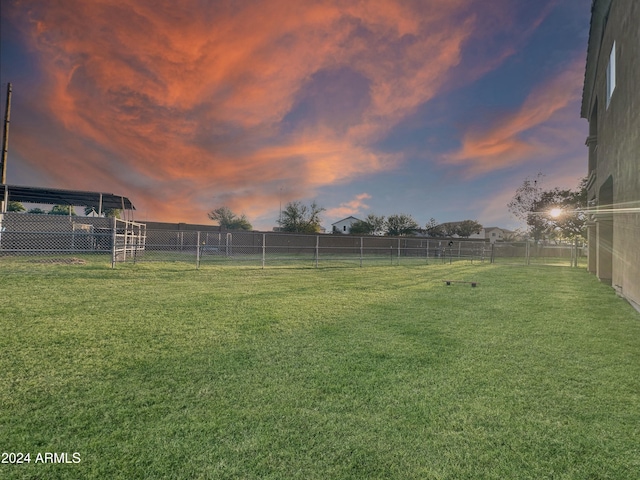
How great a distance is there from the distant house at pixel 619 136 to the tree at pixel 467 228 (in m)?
55.8

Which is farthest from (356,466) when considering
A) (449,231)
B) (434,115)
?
(449,231)

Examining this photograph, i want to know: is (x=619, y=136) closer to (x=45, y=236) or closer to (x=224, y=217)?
(x=45, y=236)

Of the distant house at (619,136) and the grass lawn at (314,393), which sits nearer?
the grass lawn at (314,393)

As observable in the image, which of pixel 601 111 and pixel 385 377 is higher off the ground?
pixel 601 111

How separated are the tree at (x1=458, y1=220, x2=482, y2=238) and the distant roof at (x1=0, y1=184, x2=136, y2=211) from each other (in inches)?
2459

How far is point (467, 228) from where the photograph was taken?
64188 millimetres

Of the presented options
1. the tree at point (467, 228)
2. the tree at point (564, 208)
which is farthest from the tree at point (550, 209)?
the tree at point (467, 228)

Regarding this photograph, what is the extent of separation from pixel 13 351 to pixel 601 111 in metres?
16.8

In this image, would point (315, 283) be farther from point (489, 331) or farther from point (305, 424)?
point (305, 424)

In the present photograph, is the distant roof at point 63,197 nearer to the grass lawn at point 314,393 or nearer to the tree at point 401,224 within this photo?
the grass lawn at point 314,393

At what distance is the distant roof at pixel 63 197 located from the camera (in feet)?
49.5

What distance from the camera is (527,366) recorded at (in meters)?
3.19

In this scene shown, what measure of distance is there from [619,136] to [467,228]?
61.5 meters

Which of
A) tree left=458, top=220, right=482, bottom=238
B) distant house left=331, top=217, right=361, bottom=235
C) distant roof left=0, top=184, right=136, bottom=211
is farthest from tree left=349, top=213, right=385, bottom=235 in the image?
distant roof left=0, top=184, right=136, bottom=211
